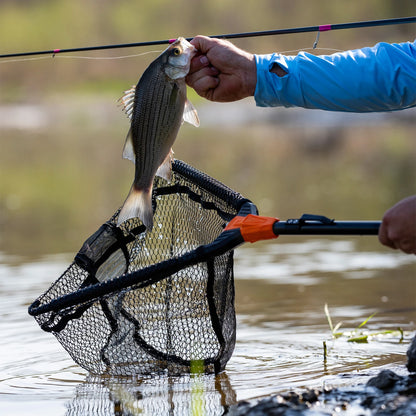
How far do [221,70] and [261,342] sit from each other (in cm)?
156

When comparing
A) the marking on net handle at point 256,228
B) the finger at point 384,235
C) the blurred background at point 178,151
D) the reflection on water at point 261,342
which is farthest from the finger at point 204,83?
the reflection on water at point 261,342

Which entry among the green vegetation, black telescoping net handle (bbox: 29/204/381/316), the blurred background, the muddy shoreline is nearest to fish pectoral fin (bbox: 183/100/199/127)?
black telescoping net handle (bbox: 29/204/381/316)

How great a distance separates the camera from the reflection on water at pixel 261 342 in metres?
3.60

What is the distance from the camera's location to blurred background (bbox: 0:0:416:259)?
956cm

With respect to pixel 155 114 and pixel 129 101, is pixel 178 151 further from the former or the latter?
pixel 155 114

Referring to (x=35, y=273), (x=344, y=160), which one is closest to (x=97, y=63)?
(x=344, y=160)

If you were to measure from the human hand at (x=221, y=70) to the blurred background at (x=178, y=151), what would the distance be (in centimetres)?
73

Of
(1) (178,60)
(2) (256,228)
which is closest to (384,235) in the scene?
(2) (256,228)

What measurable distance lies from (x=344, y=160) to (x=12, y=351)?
1211 centimetres

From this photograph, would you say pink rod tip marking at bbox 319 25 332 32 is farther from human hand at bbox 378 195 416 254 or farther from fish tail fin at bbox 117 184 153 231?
human hand at bbox 378 195 416 254

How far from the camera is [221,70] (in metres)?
3.53

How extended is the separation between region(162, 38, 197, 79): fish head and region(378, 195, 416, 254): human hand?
1.00 metres

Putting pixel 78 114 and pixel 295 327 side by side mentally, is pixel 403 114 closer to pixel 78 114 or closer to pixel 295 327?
pixel 78 114

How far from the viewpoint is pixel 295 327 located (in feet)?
15.3
